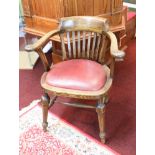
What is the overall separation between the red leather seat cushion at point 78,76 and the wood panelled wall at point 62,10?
43 cm

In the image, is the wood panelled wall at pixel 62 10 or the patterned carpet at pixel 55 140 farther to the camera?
the wood panelled wall at pixel 62 10

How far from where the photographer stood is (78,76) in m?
1.61

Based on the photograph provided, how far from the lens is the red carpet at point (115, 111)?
1.80m

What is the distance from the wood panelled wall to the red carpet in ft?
→ 2.26

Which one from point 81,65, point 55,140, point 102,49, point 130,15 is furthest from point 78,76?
point 130,15

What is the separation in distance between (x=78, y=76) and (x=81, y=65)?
0.16 m

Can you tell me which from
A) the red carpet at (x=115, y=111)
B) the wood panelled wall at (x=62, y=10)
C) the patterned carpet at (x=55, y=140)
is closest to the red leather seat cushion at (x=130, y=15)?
the red carpet at (x=115, y=111)

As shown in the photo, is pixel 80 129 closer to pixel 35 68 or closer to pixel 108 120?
pixel 108 120

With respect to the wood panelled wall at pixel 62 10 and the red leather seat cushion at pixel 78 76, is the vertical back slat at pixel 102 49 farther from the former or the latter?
the wood panelled wall at pixel 62 10

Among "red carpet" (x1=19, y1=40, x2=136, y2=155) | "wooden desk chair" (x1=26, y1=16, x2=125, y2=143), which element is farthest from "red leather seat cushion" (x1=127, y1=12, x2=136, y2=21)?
"wooden desk chair" (x1=26, y1=16, x2=125, y2=143)

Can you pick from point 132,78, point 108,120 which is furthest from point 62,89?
point 132,78

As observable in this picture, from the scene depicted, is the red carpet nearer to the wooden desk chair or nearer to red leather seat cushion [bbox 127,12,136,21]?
the wooden desk chair
